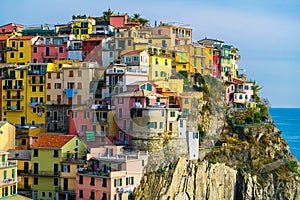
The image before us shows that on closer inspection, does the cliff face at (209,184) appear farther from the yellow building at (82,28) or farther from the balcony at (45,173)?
the yellow building at (82,28)

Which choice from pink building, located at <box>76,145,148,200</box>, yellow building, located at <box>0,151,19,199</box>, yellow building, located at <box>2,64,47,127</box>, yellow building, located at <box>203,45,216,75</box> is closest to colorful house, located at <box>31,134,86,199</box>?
pink building, located at <box>76,145,148,200</box>

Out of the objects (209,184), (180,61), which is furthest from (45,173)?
(180,61)

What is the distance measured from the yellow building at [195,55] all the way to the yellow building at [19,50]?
12.3m

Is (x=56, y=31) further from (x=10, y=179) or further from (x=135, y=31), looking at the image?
(x=10, y=179)

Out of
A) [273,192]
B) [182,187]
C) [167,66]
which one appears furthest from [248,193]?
[167,66]

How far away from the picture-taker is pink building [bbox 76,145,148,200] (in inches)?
1559

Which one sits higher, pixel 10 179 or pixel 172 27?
pixel 172 27

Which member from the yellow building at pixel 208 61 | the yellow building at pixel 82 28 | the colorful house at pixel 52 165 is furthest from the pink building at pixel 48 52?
the yellow building at pixel 208 61

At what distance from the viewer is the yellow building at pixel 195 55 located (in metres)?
54.6

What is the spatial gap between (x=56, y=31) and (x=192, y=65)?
40.9 feet

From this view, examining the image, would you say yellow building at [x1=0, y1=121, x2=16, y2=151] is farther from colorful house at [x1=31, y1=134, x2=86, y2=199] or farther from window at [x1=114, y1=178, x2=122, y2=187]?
window at [x1=114, y1=178, x2=122, y2=187]

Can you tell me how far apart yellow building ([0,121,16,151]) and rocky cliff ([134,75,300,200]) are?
1031 centimetres

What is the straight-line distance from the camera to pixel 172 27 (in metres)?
55.4

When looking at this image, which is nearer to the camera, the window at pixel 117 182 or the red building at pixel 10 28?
the window at pixel 117 182
